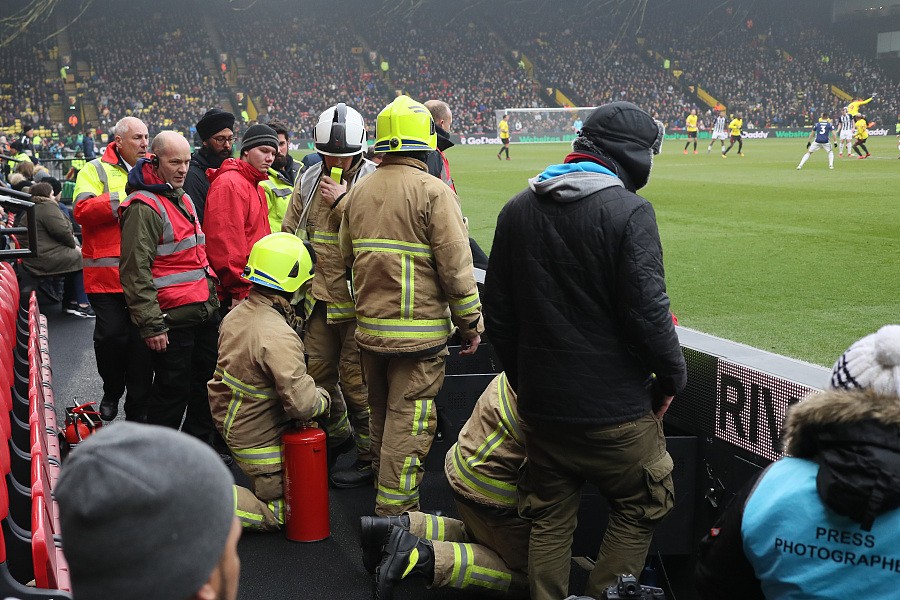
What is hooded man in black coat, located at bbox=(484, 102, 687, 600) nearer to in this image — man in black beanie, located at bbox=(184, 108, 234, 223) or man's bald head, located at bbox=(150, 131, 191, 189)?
man's bald head, located at bbox=(150, 131, 191, 189)

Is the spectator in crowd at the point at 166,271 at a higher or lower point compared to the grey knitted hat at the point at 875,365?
lower

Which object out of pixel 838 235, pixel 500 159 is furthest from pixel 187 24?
pixel 838 235

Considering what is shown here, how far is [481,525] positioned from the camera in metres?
3.64

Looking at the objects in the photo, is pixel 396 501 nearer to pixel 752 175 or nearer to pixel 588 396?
pixel 588 396

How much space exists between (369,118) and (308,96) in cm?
372

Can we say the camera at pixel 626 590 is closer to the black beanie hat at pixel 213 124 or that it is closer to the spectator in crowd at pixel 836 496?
the spectator in crowd at pixel 836 496

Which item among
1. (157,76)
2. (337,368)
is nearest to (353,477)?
(337,368)

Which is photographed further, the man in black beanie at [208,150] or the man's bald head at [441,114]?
the man in black beanie at [208,150]

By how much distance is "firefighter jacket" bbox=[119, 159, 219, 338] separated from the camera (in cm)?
495

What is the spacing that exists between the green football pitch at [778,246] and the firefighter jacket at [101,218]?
5.10 metres

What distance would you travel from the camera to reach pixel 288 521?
14.2 ft

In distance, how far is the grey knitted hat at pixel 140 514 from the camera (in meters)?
1.13

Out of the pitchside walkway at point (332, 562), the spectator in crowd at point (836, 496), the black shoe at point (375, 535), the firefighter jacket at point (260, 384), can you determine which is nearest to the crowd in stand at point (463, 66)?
the pitchside walkway at point (332, 562)

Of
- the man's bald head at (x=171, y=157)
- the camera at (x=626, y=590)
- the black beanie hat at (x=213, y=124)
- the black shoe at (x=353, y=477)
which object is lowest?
the black shoe at (x=353, y=477)
